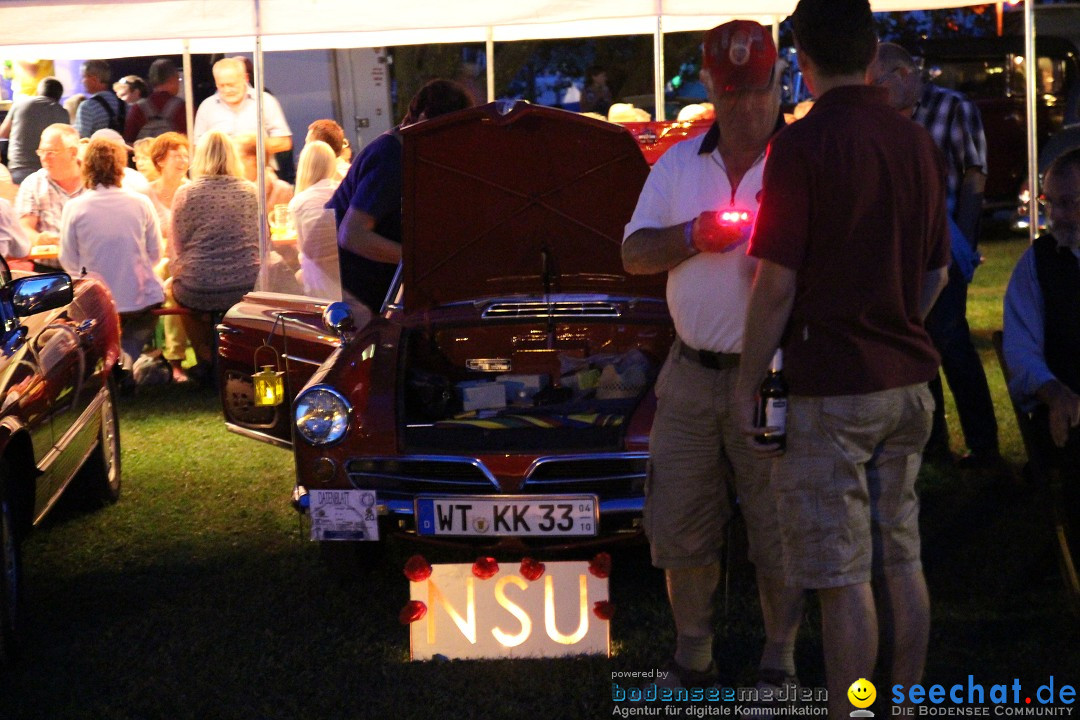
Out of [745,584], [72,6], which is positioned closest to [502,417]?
[745,584]

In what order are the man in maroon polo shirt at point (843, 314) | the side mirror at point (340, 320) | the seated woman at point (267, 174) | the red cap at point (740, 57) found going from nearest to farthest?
1. the man in maroon polo shirt at point (843, 314)
2. the red cap at point (740, 57)
3. the side mirror at point (340, 320)
4. the seated woman at point (267, 174)

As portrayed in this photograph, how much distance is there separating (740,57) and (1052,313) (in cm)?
173

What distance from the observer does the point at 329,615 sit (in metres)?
4.93

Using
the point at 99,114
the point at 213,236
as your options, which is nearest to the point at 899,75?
the point at 213,236

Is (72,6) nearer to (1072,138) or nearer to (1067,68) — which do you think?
(1072,138)

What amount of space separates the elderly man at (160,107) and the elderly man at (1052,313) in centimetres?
1044

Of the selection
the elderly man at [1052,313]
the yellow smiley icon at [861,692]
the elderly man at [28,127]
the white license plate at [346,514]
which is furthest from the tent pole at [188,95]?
the yellow smiley icon at [861,692]

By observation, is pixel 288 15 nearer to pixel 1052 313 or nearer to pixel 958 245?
pixel 958 245

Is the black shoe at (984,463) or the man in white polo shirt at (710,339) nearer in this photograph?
the man in white polo shirt at (710,339)

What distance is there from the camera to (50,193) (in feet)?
35.5

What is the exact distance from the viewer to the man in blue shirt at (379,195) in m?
6.20

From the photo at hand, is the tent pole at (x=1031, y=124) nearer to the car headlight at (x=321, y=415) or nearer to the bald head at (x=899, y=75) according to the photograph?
the bald head at (x=899, y=75)

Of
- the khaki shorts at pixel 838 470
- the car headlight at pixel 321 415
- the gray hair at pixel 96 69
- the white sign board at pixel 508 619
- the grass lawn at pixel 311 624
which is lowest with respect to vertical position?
the grass lawn at pixel 311 624

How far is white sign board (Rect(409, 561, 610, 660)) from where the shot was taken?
4.30 meters
